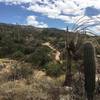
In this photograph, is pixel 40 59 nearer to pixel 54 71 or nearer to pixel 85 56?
pixel 54 71

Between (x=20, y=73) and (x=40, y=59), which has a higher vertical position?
(x=40, y=59)

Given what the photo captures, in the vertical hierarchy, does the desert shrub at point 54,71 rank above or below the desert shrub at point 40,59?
below

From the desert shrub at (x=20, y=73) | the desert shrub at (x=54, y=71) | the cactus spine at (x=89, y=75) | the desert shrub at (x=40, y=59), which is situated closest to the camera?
the cactus spine at (x=89, y=75)

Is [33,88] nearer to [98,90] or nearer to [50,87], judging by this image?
[50,87]

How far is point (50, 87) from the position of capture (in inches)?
523

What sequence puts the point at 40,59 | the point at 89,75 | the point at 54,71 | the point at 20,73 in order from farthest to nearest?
the point at 40,59
the point at 54,71
the point at 20,73
the point at 89,75

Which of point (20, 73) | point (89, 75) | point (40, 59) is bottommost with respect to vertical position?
point (20, 73)

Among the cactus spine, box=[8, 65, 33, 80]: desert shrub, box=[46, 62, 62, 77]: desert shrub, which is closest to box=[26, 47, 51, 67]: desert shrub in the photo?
box=[46, 62, 62, 77]: desert shrub

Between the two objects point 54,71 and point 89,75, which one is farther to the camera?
point 54,71

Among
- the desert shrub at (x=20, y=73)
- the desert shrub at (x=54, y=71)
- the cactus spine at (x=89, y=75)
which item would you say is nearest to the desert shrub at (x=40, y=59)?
the desert shrub at (x=54, y=71)

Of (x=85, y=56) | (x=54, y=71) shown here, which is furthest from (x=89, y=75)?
(x=54, y=71)

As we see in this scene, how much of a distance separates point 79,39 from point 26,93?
178 inches

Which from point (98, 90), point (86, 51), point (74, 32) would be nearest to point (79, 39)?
point (74, 32)

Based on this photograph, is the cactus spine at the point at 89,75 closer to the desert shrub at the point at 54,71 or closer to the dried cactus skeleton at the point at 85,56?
the dried cactus skeleton at the point at 85,56
